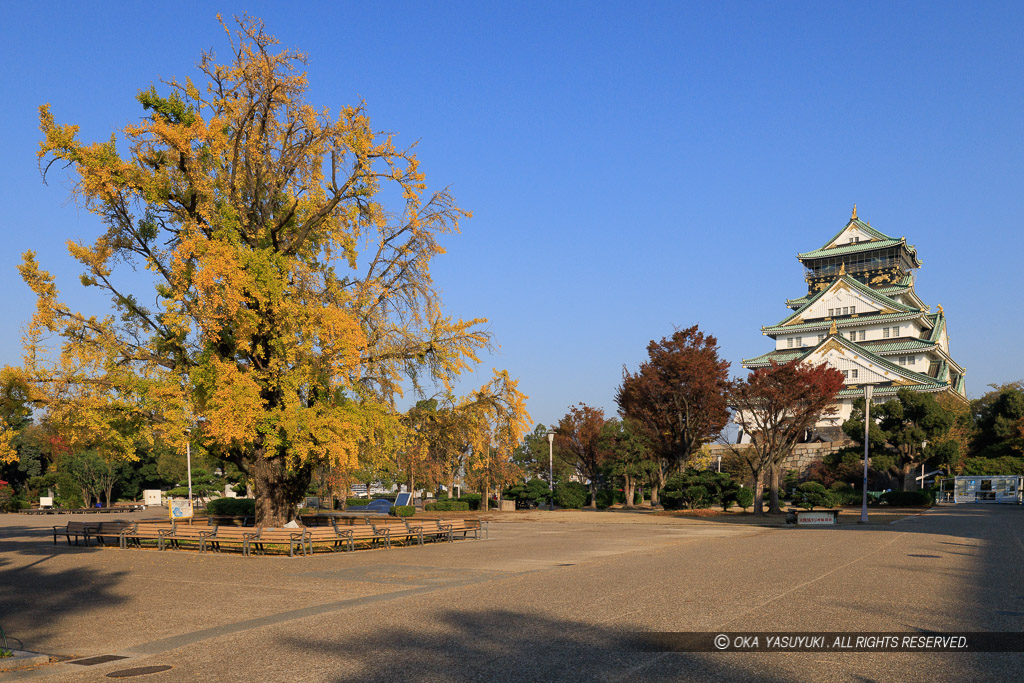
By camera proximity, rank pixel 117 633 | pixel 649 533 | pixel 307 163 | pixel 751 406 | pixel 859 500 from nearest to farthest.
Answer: pixel 117 633
pixel 307 163
pixel 649 533
pixel 751 406
pixel 859 500

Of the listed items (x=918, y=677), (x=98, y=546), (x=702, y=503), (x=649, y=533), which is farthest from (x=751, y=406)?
(x=918, y=677)

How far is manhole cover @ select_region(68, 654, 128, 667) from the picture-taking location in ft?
26.3

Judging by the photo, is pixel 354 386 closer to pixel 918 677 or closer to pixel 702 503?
pixel 918 677

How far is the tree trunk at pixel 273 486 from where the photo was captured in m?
21.9

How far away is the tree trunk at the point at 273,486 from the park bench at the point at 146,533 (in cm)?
237

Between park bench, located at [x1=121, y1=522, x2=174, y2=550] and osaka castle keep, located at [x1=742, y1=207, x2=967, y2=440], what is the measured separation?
5841cm

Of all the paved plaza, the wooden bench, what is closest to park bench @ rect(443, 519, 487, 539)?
the paved plaza

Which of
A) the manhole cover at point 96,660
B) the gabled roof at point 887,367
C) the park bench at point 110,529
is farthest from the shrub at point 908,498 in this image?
the manhole cover at point 96,660

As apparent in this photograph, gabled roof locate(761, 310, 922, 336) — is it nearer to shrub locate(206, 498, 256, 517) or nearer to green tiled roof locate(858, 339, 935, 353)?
green tiled roof locate(858, 339, 935, 353)

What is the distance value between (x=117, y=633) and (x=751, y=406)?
3602 cm

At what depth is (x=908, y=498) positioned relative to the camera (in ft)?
157

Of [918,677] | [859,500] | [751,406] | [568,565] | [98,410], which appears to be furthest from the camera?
[859,500]

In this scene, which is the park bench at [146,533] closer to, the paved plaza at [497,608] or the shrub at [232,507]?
the paved plaza at [497,608]

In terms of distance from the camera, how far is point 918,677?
22.7ft
